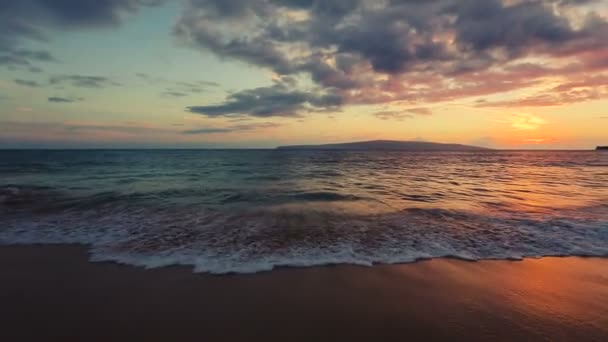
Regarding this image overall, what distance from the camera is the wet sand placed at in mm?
3852

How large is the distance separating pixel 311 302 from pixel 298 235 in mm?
3774

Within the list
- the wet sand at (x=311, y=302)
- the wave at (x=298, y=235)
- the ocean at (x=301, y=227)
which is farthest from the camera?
the ocean at (x=301, y=227)

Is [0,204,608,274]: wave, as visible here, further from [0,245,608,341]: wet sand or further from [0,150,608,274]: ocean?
[0,245,608,341]: wet sand

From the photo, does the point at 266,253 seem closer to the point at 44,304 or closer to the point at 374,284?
the point at 374,284

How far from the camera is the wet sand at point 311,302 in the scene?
12.6ft

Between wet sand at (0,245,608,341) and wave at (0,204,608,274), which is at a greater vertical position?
wet sand at (0,245,608,341)

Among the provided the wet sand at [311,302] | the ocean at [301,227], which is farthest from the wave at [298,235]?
the wet sand at [311,302]

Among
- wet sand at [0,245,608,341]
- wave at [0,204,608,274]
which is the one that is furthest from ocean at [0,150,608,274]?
wet sand at [0,245,608,341]

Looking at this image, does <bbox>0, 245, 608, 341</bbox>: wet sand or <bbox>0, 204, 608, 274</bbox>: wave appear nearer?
<bbox>0, 245, 608, 341</bbox>: wet sand

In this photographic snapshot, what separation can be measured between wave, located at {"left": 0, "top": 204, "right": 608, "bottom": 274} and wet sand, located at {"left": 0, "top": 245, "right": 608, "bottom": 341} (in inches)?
23.3

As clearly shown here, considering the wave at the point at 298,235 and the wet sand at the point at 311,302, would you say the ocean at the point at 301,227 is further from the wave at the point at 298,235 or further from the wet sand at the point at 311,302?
the wet sand at the point at 311,302

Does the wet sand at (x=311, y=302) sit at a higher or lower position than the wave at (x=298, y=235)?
higher

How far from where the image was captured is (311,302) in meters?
4.59

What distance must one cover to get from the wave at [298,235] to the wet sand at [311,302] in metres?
0.59
